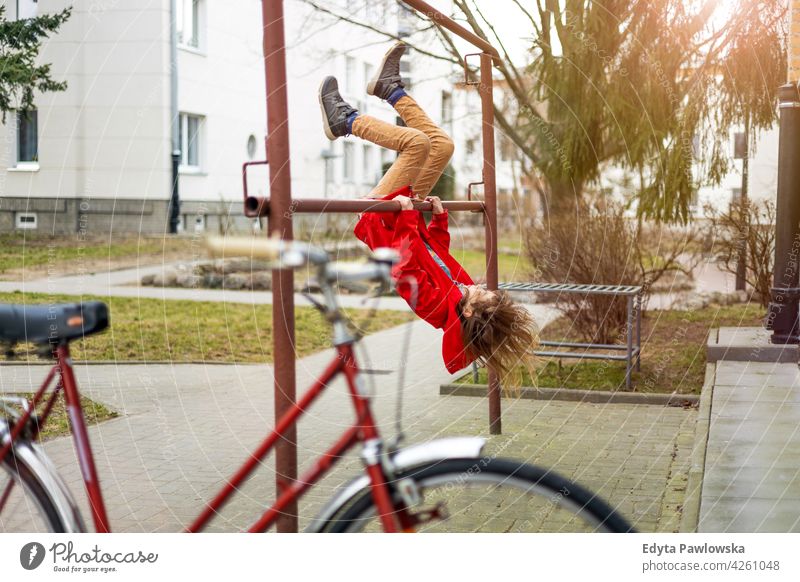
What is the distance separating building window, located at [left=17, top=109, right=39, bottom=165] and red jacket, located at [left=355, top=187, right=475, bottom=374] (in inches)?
83.6

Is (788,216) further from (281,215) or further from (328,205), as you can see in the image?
(281,215)

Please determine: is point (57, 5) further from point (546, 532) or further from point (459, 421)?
point (546, 532)

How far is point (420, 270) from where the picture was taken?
3756 millimetres

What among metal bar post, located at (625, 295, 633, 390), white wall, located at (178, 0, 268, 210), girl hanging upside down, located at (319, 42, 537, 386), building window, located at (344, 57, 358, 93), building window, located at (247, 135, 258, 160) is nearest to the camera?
girl hanging upside down, located at (319, 42, 537, 386)

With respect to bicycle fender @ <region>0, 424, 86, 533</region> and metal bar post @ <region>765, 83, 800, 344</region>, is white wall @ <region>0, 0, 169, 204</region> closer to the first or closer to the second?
bicycle fender @ <region>0, 424, 86, 533</region>

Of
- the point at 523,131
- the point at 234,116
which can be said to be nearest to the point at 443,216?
the point at 234,116

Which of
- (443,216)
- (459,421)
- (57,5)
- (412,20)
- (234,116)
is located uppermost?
(412,20)

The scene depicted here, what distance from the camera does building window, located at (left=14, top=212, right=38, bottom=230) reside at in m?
5.59

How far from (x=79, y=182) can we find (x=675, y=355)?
4437 mm

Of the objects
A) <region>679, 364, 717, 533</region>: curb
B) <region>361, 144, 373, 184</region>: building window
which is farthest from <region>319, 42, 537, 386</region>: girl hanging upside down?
<region>361, 144, 373, 184</region>: building window

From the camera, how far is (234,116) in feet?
18.7

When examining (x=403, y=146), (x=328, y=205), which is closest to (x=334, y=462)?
(x=328, y=205)

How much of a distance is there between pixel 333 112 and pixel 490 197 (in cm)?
139

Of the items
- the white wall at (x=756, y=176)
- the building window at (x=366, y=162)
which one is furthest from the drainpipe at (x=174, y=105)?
the white wall at (x=756, y=176)
